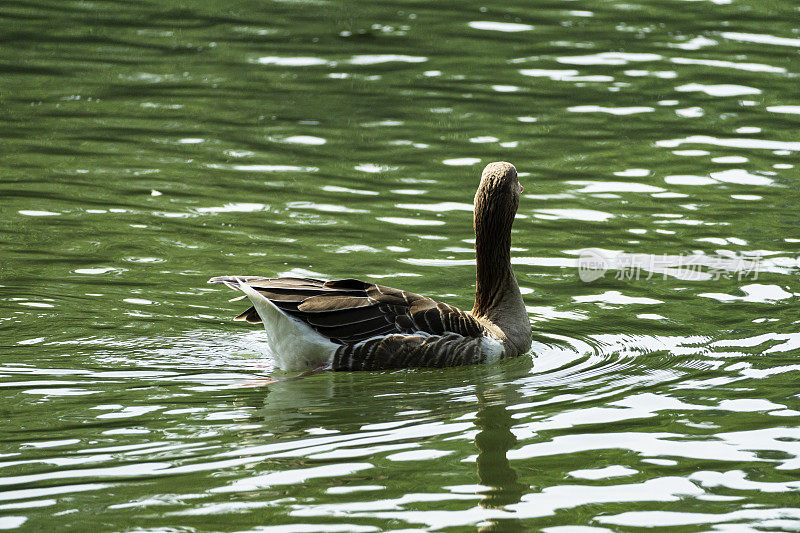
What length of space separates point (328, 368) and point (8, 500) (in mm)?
3541

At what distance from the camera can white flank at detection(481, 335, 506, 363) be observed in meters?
10.5

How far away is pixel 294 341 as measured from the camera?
10.2m

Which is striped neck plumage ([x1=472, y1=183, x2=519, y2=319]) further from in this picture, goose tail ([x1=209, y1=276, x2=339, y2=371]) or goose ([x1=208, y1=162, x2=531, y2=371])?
goose tail ([x1=209, y1=276, x2=339, y2=371])

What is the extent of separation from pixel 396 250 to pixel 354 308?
9.50ft

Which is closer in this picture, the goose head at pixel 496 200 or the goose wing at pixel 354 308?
the goose wing at pixel 354 308

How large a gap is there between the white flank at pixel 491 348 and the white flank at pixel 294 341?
50.1 inches

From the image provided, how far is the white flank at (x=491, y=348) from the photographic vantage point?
10.5m

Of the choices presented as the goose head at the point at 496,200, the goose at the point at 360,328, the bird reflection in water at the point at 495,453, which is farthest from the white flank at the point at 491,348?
the goose head at the point at 496,200

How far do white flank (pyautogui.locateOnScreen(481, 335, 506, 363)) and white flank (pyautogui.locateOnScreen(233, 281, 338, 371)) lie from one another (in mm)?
1272

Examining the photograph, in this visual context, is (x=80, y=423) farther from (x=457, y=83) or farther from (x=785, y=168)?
(x=457, y=83)

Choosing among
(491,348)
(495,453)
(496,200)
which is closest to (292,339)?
(491,348)

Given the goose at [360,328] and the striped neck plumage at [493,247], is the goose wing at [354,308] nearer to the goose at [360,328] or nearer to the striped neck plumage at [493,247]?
the goose at [360,328]

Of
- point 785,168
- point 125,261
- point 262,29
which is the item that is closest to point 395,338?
point 125,261

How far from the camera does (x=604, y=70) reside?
768 inches
